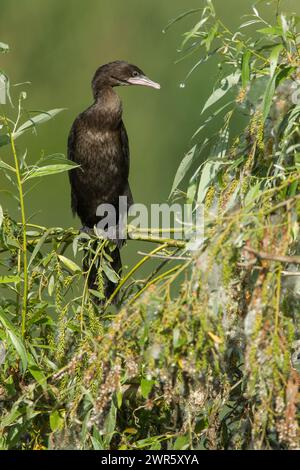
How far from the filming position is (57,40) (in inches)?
255

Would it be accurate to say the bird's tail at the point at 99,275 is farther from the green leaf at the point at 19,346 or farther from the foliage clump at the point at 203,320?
the green leaf at the point at 19,346

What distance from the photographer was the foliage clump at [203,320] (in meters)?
1.67

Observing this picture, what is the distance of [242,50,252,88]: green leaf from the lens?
6.60 ft

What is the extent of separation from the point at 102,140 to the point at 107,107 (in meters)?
0.12

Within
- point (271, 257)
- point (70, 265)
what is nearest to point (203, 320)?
point (271, 257)

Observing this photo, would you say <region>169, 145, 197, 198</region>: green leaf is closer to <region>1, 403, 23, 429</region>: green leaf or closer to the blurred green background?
<region>1, 403, 23, 429</region>: green leaf

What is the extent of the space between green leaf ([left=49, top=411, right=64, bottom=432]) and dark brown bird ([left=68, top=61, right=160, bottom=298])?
183cm

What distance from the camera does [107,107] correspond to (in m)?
3.85

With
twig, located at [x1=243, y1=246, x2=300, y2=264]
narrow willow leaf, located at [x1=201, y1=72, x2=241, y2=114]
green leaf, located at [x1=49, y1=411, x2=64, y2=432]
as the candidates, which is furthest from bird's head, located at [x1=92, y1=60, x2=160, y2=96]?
twig, located at [x1=243, y1=246, x2=300, y2=264]

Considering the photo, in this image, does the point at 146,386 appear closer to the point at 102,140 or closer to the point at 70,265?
the point at 70,265

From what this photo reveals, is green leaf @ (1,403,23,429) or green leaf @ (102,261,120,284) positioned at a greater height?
green leaf @ (102,261,120,284)

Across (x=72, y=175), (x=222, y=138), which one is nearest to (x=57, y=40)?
(x=72, y=175)

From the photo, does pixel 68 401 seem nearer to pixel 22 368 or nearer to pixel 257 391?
pixel 22 368
